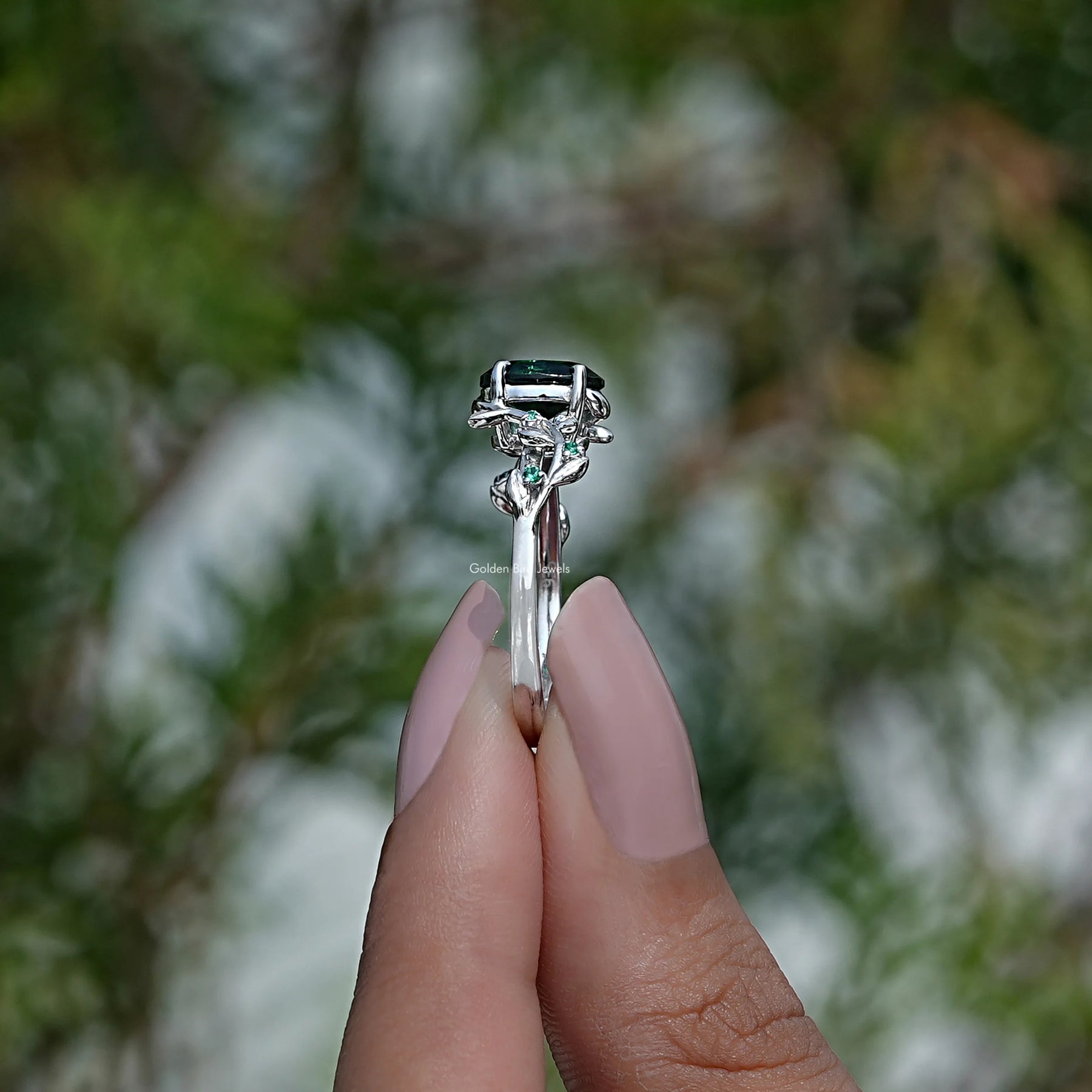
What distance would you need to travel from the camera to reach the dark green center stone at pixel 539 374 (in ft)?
1.39

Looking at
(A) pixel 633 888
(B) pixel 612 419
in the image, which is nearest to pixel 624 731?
(A) pixel 633 888

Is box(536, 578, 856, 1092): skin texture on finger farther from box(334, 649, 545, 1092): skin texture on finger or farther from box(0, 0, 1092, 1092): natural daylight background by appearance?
box(0, 0, 1092, 1092): natural daylight background

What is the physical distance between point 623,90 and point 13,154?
0.40 m

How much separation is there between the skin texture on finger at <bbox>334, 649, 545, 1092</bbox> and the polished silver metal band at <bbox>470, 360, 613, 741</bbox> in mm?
27

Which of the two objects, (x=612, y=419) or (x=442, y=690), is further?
(x=612, y=419)

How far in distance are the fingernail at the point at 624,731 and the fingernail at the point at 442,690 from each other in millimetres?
27

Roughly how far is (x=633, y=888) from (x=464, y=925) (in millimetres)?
54

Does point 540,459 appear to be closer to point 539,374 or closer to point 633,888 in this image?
point 539,374

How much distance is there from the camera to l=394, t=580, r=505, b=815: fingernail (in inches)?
15.5

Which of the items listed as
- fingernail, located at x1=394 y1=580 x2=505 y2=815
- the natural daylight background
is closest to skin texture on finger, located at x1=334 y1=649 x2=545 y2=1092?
fingernail, located at x1=394 y1=580 x2=505 y2=815

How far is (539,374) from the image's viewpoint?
1.39ft

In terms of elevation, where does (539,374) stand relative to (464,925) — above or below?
above

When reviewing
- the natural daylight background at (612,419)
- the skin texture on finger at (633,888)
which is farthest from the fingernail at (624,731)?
the natural daylight background at (612,419)

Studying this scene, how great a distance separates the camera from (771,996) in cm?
40
